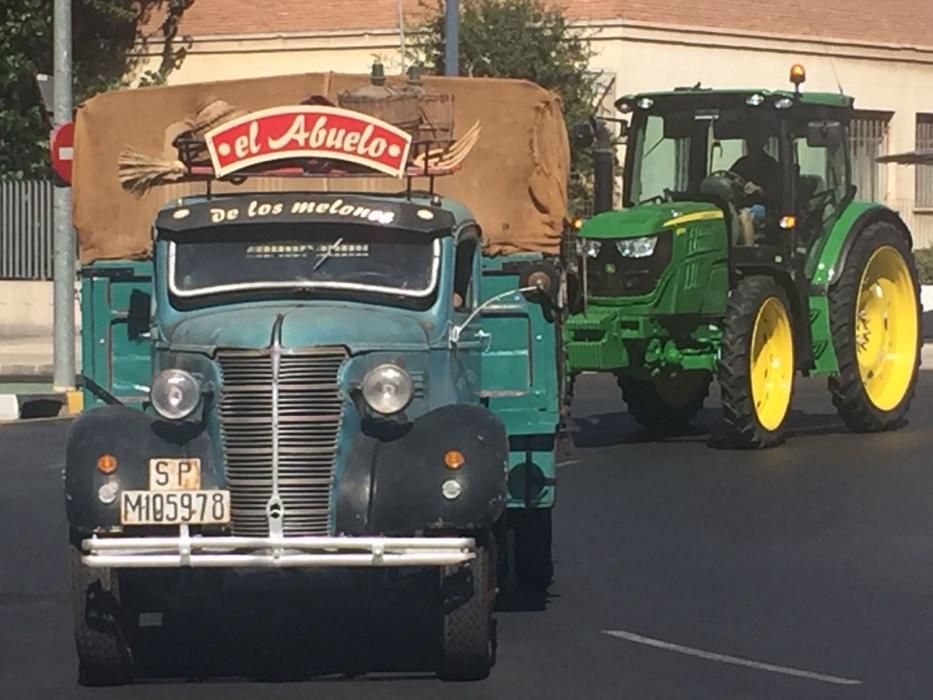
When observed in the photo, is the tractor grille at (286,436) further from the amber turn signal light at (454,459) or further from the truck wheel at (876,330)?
the truck wheel at (876,330)

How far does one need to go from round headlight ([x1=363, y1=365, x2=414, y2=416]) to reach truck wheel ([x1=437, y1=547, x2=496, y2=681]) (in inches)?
27.3

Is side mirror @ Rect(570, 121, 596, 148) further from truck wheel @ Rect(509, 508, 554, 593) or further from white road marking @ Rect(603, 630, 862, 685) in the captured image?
white road marking @ Rect(603, 630, 862, 685)

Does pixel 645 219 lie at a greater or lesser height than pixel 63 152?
lesser

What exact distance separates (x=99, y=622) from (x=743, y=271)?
10.5 m

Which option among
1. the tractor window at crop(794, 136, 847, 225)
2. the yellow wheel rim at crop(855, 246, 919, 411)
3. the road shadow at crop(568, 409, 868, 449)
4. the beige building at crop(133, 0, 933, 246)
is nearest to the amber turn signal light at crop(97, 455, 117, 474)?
the road shadow at crop(568, 409, 868, 449)

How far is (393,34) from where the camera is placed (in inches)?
1608

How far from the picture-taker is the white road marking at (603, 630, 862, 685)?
10.0 m

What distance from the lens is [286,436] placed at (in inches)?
391

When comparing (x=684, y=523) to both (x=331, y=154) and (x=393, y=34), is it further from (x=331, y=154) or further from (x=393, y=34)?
(x=393, y=34)

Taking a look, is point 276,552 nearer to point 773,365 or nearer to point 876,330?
point 773,365

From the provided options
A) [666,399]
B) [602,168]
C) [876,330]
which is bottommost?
[666,399]

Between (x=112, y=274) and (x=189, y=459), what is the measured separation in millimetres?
2544

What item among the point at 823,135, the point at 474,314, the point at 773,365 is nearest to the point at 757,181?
the point at 823,135

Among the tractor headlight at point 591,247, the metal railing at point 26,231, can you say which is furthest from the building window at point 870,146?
the tractor headlight at point 591,247
